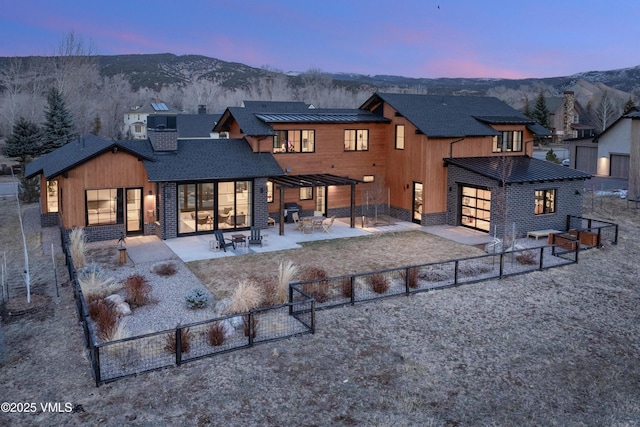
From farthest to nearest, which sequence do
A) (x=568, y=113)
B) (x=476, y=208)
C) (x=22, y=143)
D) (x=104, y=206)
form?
(x=568, y=113), (x=22, y=143), (x=476, y=208), (x=104, y=206)

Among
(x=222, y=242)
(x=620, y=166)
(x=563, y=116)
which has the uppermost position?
(x=563, y=116)

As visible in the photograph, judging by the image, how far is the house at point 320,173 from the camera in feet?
67.5

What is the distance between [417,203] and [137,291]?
14.4 metres

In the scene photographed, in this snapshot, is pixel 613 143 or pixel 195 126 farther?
pixel 195 126

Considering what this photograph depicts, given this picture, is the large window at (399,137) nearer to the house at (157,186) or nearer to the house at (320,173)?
the house at (320,173)

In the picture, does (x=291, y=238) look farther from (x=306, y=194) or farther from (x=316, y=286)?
(x=316, y=286)

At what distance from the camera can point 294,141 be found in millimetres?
24625

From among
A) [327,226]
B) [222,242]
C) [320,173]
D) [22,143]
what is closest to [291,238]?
[327,226]

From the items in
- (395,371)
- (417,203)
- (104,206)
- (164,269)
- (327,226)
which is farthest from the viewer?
(417,203)

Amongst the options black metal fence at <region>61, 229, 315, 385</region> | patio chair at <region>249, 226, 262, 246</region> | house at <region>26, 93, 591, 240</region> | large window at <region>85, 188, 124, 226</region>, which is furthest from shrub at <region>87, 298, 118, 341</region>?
large window at <region>85, 188, 124, 226</region>

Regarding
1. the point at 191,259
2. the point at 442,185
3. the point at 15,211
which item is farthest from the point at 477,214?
the point at 15,211

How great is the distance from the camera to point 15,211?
1040 inches

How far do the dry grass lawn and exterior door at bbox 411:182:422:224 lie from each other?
9.80 meters

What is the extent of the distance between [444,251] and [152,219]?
11459mm
